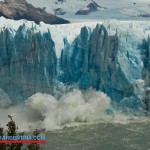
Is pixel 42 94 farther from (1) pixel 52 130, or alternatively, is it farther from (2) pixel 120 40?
(2) pixel 120 40

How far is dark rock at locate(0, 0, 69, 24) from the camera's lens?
90.2 metres

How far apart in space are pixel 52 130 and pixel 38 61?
4.10 m

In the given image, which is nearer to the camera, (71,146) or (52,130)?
(71,146)

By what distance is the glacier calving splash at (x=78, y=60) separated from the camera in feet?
74.8

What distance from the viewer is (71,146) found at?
733 inches

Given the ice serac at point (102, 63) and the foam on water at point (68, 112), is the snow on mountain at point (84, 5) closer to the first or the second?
the ice serac at point (102, 63)

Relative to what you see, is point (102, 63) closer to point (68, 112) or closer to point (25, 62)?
point (68, 112)

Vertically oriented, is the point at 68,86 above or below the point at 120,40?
below

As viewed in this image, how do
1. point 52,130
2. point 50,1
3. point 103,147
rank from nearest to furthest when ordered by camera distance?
1. point 103,147
2. point 52,130
3. point 50,1

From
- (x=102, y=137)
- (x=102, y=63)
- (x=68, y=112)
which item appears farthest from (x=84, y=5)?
(x=102, y=137)

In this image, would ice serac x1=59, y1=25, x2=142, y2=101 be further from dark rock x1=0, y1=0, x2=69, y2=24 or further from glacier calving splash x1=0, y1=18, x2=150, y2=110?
dark rock x1=0, y1=0, x2=69, y2=24

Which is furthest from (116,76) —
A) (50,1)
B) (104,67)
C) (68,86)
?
(50,1)

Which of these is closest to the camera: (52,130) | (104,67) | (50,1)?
(52,130)

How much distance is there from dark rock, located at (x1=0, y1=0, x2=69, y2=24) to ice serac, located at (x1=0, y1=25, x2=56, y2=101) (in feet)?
206
